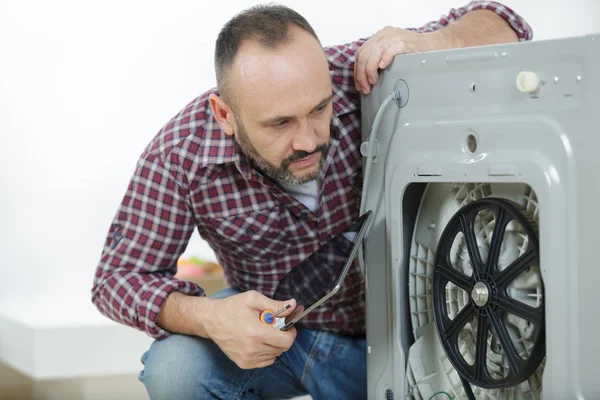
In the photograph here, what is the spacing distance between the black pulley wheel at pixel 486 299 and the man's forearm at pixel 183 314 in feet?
1.58

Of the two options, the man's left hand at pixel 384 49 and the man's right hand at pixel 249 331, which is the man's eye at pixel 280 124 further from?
the man's right hand at pixel 249 331

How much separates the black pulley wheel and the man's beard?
0.32 m

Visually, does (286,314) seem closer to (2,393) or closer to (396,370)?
(396,370)

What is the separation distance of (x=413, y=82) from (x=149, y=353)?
843 mm

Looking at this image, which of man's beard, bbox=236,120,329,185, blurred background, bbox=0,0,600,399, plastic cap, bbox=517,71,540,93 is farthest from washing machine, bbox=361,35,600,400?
blurred background, bbox=0,0,600,399

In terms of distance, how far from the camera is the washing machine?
1.05 m

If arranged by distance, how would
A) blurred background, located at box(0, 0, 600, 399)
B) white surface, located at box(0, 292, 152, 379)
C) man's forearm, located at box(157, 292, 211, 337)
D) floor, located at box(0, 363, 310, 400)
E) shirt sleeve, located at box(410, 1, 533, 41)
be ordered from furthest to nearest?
blurred background, located at box(0, 0, 600, 399)
floor, located at box(0, 363, 310, 400)
white surface, located at box(0, 292, 152, 379)
shirt sleeve, located at box(410, 1, 533, 41)
man's forearm, located at box(157, 292, 211, 337)

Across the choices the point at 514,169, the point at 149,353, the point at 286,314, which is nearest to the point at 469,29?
the point at 514,169

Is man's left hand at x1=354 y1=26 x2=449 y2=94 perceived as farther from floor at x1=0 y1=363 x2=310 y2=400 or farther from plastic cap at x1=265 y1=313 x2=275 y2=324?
floor at x1=0 y1=363 x2=310 y2=400

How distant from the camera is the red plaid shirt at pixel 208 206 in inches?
62.3

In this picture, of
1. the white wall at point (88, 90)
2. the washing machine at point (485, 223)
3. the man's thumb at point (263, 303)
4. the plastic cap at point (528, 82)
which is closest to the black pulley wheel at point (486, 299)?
the washing machine at point (485, 223)

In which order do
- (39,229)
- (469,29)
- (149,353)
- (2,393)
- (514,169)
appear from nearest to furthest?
(514,169) → (469,29) → (149,353) → (2,393) → (39,229)

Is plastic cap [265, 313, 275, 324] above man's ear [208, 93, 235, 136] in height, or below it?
below

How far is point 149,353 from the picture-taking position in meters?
1.71
